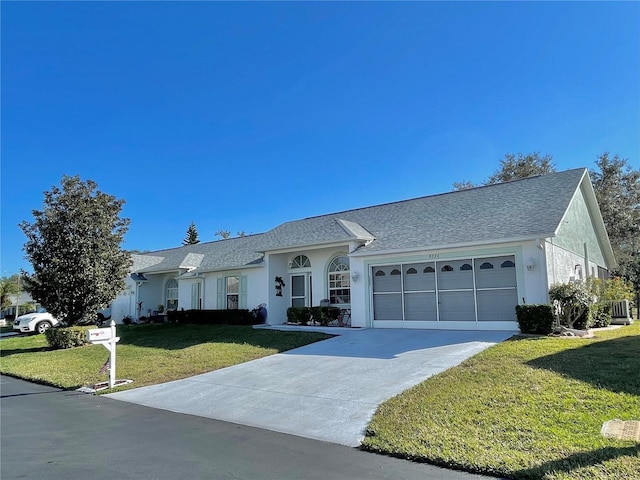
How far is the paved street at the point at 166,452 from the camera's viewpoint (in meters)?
4.64

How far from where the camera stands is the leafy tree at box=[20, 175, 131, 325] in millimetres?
17875

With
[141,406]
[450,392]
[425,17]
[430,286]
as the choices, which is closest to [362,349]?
[430,286]

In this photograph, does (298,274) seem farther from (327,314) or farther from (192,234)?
(192,234)

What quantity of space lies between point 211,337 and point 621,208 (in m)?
29.9

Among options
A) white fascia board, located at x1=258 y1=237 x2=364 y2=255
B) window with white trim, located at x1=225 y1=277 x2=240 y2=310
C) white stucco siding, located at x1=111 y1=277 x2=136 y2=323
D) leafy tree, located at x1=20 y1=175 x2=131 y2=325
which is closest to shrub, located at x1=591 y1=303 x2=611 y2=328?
white fascia board, located at x1=258 y1=237 x2=364 y2=255

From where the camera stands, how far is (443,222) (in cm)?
1673

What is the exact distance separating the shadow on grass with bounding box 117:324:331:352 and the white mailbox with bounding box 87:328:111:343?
5015 mm

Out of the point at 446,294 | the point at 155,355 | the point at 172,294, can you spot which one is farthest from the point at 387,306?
the point at 172,294

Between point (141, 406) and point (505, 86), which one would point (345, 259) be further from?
point (141, 406)

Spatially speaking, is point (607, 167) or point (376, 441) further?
point (607, 167)

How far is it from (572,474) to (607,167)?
111ft

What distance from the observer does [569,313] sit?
42.7ft

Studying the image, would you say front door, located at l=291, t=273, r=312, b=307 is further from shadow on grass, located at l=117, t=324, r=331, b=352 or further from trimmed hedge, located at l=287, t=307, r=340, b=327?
shadow on grass, located at l=117, t=324, r=331, b=352

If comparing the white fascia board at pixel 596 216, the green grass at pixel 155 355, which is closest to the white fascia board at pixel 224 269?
the green grass at pixel 155 355
